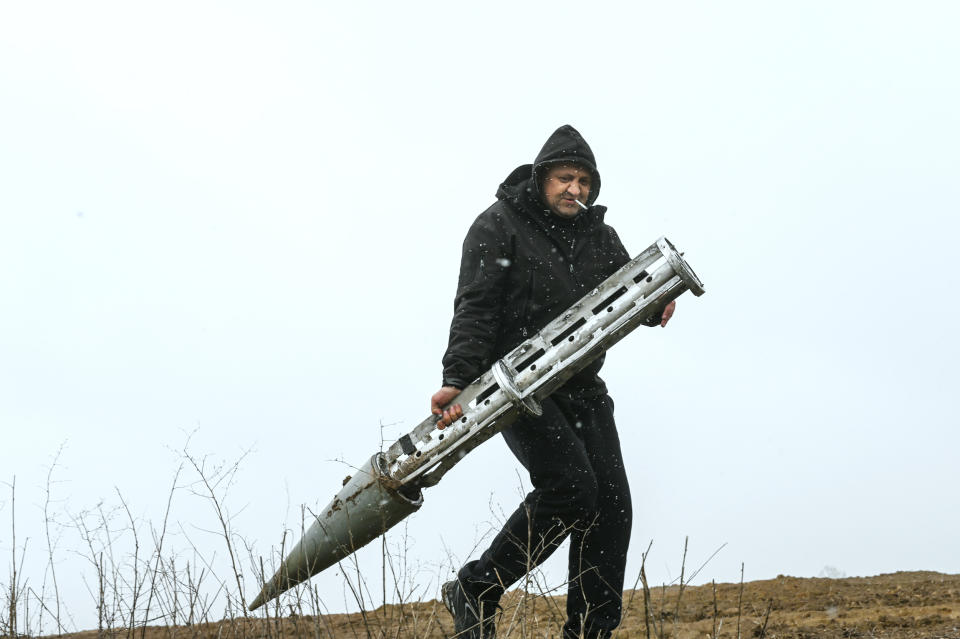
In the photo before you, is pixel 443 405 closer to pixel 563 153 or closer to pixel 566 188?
pixel 566 188

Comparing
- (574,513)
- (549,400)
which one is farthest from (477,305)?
(574,513)

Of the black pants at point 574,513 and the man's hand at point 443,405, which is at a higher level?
the man's hand at point 443,405

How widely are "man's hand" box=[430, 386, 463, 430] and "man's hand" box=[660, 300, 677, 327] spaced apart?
0.89 m

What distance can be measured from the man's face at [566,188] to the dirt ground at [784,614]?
163 centimetres

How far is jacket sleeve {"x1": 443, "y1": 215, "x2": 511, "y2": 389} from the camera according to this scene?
358 centimetres

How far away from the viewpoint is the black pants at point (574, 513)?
3.52m

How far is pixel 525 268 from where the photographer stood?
3.69 metres

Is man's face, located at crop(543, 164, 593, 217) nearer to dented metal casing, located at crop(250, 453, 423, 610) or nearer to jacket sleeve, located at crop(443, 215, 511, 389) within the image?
jacket sleeve, located at crop(443, 215, 511, 389)

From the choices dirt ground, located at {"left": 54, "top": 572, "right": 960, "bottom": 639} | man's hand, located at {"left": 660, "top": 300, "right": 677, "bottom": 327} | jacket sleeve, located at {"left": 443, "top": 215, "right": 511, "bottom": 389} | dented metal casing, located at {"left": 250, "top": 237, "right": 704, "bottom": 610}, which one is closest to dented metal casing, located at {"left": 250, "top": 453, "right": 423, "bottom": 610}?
A: dented metal casing, located at {"left": 250, "top": 237, "right": 704, "bottom": 610}

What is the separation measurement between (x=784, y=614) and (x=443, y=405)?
3.14 m

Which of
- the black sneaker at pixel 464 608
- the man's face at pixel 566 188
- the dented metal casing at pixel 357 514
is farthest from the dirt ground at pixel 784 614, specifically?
the man's face at pixel 566 188

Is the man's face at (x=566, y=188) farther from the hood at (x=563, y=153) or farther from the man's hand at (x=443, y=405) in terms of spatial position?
the man's hand at (x=443, y=405)

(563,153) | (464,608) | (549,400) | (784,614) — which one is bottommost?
(784,614)

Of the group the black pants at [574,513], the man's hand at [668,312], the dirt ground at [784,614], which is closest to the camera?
the black pants at [574,513]
